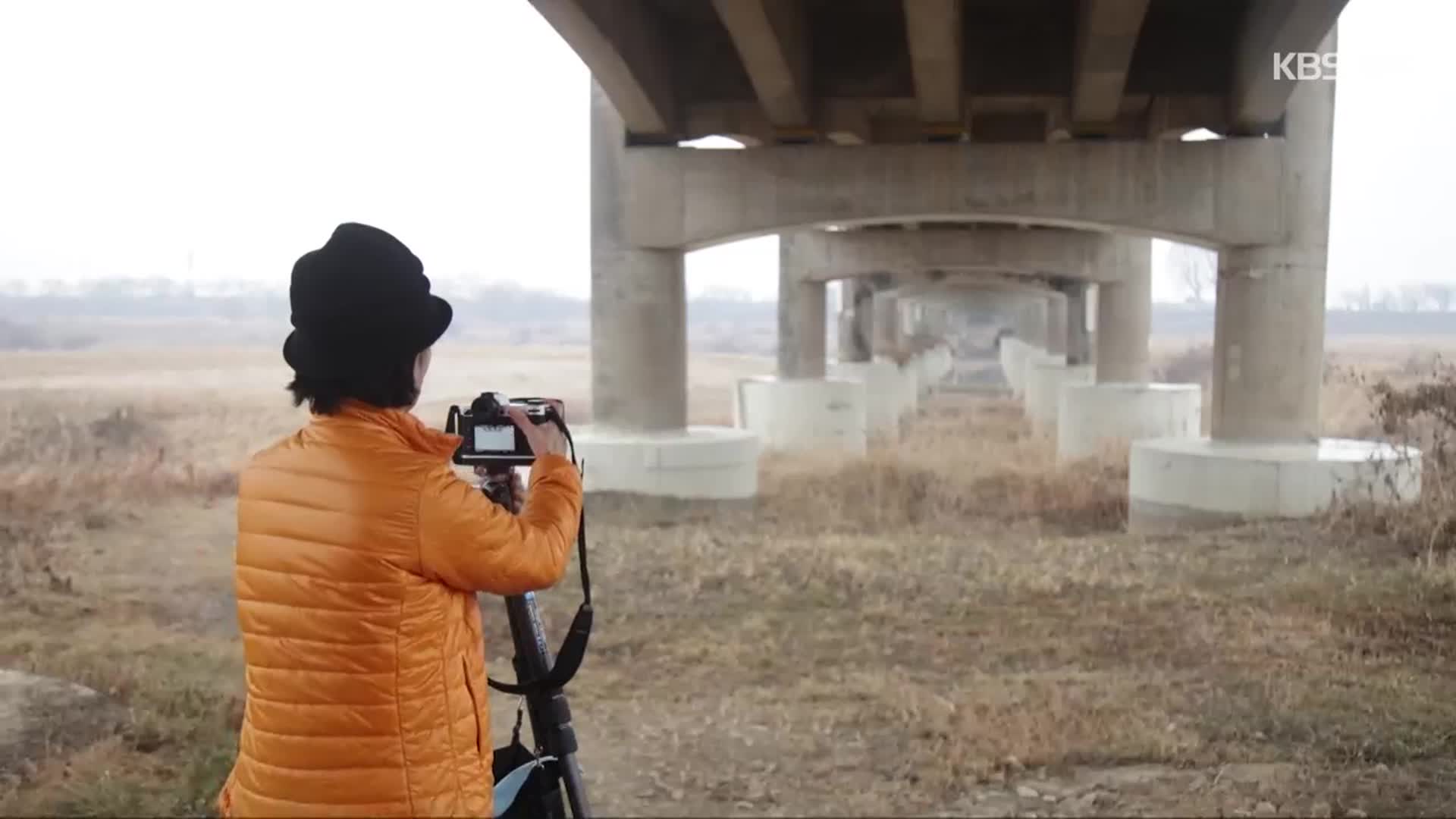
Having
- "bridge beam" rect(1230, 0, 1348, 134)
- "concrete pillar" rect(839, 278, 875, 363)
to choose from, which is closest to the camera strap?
"bridge beam" rect(1230, 0, 1348, 134)

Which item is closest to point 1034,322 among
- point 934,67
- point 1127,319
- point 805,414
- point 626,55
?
point 1127,319

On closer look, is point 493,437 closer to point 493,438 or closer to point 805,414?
point 493,438

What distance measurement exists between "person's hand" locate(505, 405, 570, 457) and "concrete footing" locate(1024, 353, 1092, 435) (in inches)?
1133

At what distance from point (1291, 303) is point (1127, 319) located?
13.5 metres

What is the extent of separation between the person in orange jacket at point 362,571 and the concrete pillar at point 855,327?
33103 millimetres

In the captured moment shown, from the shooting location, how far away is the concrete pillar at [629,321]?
13695 millimetres

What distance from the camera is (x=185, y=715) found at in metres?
6.13

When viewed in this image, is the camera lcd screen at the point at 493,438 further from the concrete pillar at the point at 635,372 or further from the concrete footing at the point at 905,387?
the concrete footing at the point at 905,387

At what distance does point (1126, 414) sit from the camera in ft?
76.8

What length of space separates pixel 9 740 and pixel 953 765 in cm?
418

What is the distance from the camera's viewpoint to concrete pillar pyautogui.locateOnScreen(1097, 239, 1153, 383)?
25.6 metres

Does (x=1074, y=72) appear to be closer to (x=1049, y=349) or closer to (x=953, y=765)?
(x=953, y=765)

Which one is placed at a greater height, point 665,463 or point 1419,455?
point 1419,455

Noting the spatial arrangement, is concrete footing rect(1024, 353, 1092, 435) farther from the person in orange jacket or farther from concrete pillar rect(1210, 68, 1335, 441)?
the person in orange jacket
